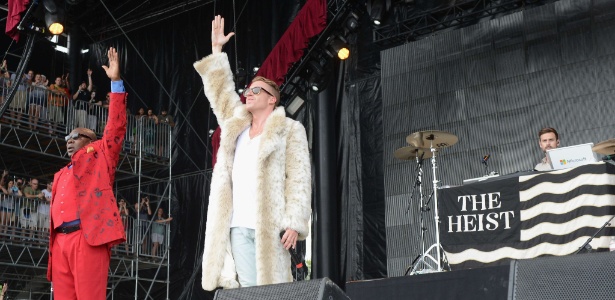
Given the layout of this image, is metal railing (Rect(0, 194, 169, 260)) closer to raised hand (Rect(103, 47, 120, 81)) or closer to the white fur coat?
→ raised hand (Rect(103, 47, 120, 81))

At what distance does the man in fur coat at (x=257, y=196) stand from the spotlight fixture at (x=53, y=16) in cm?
777

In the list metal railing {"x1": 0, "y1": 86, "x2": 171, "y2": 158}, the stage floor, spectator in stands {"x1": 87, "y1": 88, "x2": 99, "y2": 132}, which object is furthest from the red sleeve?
spectator in stands {"x1": 87, "y1": 88, "x2": 99, "y2": 132}

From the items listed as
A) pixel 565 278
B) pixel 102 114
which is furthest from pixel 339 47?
pixel 565 278

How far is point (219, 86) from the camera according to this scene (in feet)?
14.6

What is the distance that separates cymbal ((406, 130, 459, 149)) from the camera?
957 centimetres

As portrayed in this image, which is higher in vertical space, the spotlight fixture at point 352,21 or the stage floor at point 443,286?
the spotlight fixture at point 352,21

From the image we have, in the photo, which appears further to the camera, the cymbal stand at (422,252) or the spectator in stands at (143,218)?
the spectator in stands at (143,218)

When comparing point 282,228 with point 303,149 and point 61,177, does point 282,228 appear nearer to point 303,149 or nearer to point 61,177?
point 303,149

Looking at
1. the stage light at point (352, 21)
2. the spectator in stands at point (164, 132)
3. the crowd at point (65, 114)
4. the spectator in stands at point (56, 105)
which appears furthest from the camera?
the spectator in stands at point (164, 132)

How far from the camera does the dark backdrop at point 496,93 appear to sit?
10.4m

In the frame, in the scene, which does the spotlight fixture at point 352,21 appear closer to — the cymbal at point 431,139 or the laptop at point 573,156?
the cymbal at point 431,139

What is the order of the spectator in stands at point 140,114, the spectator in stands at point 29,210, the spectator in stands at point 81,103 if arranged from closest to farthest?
the spectator in stands at point 29,210, the spectator in stands at point 81,103, the spectator in stands at point 140,114

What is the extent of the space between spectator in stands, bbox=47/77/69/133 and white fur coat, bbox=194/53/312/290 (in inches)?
426

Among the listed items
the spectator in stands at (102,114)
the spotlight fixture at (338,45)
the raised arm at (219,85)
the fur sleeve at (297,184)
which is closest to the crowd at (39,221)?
the spectator in stands at (102,114)
